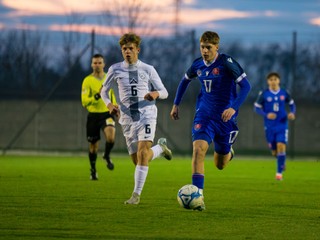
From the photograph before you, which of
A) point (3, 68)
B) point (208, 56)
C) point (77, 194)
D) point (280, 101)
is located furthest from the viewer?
point (3, 68)

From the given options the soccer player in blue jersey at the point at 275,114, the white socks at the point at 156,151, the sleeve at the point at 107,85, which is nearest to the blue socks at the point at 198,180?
the white socks at the point at 156,151

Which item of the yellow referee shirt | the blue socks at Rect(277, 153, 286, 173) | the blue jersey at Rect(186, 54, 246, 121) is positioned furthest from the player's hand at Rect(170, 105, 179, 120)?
the blue socks at Rect(277, 153, 286, 173)

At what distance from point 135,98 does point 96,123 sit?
5137 millimetres

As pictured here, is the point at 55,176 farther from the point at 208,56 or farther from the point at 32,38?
the point at 32,38

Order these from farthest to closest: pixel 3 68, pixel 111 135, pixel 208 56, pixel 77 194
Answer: pixel 3 68
pixel 111 135
pixel 77 194
pixel 208 56

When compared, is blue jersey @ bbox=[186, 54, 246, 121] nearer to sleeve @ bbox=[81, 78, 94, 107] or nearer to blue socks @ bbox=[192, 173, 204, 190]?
blue socks @ bbox=[192, 173, 204, 190]

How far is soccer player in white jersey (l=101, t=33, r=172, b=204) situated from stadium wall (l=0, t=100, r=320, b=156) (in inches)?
661

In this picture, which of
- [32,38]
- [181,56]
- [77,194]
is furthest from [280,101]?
[32,38]

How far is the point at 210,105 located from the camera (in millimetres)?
11273

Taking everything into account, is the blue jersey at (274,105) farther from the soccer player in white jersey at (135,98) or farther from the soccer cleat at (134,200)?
the soccer cleat at (134,200)

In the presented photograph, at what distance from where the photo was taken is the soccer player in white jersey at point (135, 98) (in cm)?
1170

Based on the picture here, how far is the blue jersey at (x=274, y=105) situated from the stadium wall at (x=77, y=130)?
9.54 m

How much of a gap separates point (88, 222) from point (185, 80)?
128 inches

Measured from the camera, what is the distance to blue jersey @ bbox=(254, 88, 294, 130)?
19.3 m
